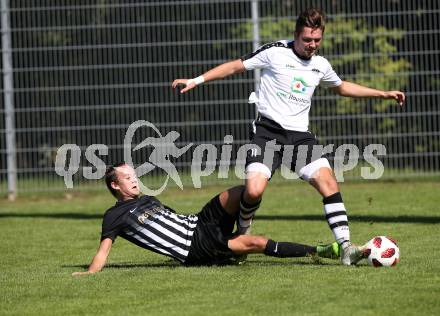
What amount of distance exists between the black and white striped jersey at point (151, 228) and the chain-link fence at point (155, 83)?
8.22 metres

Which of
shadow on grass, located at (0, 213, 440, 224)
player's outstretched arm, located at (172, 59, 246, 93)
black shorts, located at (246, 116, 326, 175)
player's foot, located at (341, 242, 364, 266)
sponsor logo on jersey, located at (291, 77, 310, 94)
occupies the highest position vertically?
player's outstretched arm, located at (172, 59, 246, 93)

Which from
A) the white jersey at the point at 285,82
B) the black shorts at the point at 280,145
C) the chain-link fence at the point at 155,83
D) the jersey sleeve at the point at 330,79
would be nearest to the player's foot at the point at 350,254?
the black shorts at the point at 280,145

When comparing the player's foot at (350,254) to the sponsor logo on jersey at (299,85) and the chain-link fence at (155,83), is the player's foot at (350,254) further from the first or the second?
the chain-link fence at (155,83)

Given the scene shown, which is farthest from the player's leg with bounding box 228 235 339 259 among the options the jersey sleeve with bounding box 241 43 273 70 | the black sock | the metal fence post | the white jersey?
the metal fence post

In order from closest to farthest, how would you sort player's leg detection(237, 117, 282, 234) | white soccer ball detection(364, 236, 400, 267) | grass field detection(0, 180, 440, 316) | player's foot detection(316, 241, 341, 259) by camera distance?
grass field detection(0, 180, 440, 316) < white soccer ball detection(364, 236, 400, 267) < player's foot detection(316, 241, 341, 259) < player's leg detection(237, 117, 282, 234)

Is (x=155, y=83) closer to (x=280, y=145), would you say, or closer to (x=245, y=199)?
(x=280, y=145)

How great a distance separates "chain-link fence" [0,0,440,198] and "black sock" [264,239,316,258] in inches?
331

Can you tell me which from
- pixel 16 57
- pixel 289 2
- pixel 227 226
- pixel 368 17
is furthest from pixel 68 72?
pixel 227 226

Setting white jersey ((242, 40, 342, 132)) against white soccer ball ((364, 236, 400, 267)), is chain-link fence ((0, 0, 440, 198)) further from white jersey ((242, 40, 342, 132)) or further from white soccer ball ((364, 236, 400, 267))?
white soccer ball ((364, 236, 400, 267))

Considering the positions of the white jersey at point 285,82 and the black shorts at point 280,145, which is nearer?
the black shorts at point 280,145

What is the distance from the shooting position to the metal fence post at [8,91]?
16.6 metres

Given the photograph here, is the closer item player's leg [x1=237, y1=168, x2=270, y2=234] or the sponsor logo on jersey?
player's leg [x1=237, y1=168, x2=270, y2=234]

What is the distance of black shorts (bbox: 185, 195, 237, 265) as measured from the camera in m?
8.15

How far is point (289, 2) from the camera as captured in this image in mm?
16562
